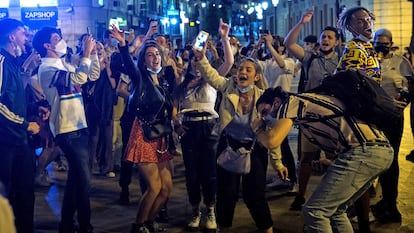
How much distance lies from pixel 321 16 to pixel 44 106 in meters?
36.5

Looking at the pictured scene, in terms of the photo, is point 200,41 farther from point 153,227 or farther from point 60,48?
point 153,227

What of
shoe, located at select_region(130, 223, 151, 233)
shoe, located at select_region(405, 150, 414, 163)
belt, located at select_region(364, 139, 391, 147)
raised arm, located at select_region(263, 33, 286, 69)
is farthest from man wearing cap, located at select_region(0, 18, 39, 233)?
shoe, located at select_region(405, 150, 414, 163)

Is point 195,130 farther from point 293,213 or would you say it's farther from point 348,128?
point 348,128

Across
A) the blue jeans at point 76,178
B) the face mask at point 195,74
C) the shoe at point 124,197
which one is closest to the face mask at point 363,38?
the face mask at point 195,74

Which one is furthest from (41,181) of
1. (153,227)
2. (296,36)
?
(296,36)

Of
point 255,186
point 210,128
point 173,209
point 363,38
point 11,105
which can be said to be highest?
point 363,38

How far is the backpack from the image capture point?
14.5 feet

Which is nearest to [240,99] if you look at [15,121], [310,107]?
[310,107]

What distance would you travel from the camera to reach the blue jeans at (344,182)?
4.51 m

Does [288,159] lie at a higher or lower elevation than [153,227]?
higher

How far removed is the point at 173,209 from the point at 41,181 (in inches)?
97.3

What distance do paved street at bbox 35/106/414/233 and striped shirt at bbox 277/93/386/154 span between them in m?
2.28

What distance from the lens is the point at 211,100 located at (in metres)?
6.91

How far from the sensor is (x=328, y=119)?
177 inches
